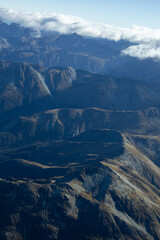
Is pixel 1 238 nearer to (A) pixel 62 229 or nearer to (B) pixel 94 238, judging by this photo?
(A) pixel 62 229

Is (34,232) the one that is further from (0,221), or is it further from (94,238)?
(94,238)

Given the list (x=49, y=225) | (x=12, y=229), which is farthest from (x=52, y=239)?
(x=12, y=229)

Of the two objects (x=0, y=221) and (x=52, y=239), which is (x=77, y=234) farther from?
(x=0, y=221)

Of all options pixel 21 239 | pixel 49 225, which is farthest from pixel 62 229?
pixel 21 239

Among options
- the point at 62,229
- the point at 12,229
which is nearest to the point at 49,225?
the point at 62,229

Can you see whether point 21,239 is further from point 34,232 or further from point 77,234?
point 77,234
